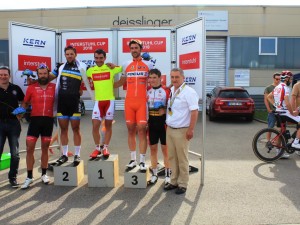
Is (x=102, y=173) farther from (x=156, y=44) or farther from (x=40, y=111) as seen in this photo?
(x=156, y=44)

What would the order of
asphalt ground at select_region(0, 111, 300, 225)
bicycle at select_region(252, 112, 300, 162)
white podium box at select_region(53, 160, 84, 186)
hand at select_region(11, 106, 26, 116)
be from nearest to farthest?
asphalt ground at select_region(0, 111, 300, 225) → hand at select_region(11, 106, 26, 116) → white podium box at select_region(53, 160, 84, 186) → bicycle at select_region(252, 112, 300, 162)

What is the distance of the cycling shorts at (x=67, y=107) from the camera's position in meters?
5.55

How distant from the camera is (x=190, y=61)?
6.07 meters

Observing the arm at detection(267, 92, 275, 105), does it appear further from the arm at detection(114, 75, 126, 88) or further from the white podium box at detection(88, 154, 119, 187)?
the white podium box at detection(88, 154, 119, 187)

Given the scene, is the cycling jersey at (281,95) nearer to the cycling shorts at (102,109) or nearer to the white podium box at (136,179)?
the white podium box at (136,179)

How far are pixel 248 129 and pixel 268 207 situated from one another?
8067 mm

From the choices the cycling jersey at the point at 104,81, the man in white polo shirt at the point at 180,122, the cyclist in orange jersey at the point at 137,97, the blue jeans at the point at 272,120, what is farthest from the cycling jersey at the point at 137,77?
the blue jeans at the point at 272,120

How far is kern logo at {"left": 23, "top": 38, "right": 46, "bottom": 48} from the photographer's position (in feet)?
22.2

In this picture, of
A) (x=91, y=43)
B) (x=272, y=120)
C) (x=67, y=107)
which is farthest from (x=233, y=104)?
(x=67, y=107)

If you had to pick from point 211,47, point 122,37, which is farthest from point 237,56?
point 122,37

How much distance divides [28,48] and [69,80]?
5.95 feet

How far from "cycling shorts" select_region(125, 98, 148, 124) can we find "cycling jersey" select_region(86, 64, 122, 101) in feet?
1.45

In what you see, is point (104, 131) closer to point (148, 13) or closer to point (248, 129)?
point (248, 129)

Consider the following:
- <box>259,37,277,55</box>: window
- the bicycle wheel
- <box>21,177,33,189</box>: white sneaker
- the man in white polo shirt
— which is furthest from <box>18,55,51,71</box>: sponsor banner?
<box>259,37,277,55</box>: window
